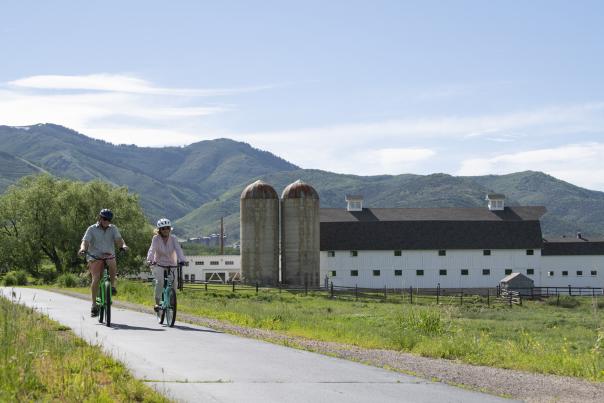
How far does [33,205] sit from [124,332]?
57986mm

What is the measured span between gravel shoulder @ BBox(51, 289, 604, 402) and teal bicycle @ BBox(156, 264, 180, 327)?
1.87m

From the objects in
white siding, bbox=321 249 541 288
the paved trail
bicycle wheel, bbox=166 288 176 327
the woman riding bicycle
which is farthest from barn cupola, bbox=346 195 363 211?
the paved trail

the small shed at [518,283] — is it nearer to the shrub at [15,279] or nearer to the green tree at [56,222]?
the green tree at [56,222]

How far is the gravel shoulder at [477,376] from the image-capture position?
9469mm

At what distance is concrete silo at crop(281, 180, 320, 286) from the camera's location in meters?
74.2

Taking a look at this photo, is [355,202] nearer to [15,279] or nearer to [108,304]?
[15,279]

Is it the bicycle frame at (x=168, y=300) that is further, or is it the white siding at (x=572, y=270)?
the white siding at (x=572, y=270)

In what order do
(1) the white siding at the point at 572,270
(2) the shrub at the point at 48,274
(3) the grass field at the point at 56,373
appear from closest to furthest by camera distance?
(3) the grass field at the point at 56,373 < (2) the shrub at the point at 48,274 < (1) the white siding at the point at 572,270

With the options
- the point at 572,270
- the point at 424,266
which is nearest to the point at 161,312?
the point at 424,266

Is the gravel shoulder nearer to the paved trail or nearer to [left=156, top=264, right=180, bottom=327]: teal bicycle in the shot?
the paved trail

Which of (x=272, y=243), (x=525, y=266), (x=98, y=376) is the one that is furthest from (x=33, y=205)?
(x=98, y=376)

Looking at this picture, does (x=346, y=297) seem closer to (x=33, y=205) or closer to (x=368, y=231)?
(x=368, y=231)

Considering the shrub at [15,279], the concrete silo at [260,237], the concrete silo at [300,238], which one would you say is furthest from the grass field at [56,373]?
the concrete silo at [300,238]

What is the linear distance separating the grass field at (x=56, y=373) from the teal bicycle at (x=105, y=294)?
14.8ft
